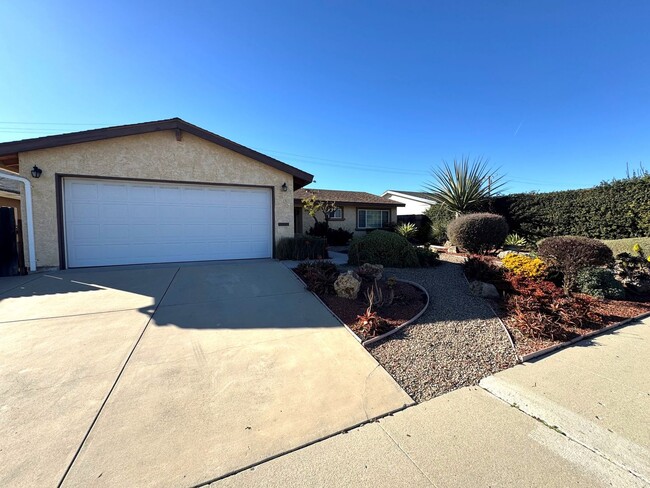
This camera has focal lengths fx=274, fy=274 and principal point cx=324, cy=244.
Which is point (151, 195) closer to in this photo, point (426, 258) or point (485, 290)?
point (426, 258)

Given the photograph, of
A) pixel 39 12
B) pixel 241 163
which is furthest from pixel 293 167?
pixel 39 12

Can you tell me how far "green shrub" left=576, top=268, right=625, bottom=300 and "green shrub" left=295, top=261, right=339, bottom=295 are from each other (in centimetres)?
522

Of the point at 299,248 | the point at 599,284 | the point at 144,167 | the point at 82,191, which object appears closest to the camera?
the point at 599,284

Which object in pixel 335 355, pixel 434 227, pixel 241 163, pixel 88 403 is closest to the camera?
pixel 88 403

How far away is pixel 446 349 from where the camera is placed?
353 centimetres

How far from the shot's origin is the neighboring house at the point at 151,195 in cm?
724

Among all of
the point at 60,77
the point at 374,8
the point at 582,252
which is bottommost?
the point at 582,252

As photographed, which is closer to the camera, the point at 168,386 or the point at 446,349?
the point at 168,386

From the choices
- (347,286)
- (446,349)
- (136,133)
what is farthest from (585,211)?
(136,133)

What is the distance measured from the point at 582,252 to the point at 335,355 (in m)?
6.11

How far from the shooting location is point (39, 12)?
633 cm

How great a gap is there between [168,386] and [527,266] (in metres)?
7.17

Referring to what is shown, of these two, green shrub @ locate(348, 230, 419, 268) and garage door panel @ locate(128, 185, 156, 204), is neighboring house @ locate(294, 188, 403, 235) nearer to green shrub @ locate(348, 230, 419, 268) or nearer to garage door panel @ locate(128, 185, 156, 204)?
green shrub @ locate(348, 230, 419, 268)

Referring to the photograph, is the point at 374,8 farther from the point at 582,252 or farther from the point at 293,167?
the point at 582,252
